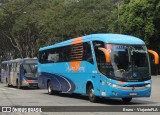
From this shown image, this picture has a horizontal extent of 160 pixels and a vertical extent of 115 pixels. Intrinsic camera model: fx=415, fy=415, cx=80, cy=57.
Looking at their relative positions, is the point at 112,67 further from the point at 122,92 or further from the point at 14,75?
the point at 14,75

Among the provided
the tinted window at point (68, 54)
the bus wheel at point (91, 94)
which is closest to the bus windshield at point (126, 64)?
the bus wheel at point (91, 94)

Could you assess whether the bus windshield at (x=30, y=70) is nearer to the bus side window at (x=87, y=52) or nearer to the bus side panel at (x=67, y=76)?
the bus side panel at (x=67, y=76)

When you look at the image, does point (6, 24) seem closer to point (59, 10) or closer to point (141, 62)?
point (59, 10)

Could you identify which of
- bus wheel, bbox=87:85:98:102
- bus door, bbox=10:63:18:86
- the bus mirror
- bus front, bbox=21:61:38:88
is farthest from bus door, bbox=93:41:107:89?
bus door, bbox=10:63:18:86

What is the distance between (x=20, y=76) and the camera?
115 feet

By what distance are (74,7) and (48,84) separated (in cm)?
3151

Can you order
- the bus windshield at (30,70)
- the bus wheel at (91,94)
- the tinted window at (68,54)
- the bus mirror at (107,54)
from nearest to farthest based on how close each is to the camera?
1. the bus mirror at (107,54)
2. the bus wheel at (91,94)
3. the tinted window at (68,54)
4. the bus windshield at (30,70)

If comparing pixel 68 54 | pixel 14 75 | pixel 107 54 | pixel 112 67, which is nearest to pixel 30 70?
pixel 14 75

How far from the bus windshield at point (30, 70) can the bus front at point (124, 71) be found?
16575 millimetres

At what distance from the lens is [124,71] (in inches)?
725

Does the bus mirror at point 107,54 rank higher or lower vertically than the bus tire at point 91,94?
higher

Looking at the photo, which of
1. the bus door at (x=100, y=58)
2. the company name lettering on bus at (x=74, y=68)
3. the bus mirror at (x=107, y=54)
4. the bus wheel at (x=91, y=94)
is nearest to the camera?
the bus mirror at (x=107, y=54)

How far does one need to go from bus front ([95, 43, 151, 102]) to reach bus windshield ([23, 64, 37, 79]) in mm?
16575

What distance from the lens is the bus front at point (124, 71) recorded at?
18.3 metres
